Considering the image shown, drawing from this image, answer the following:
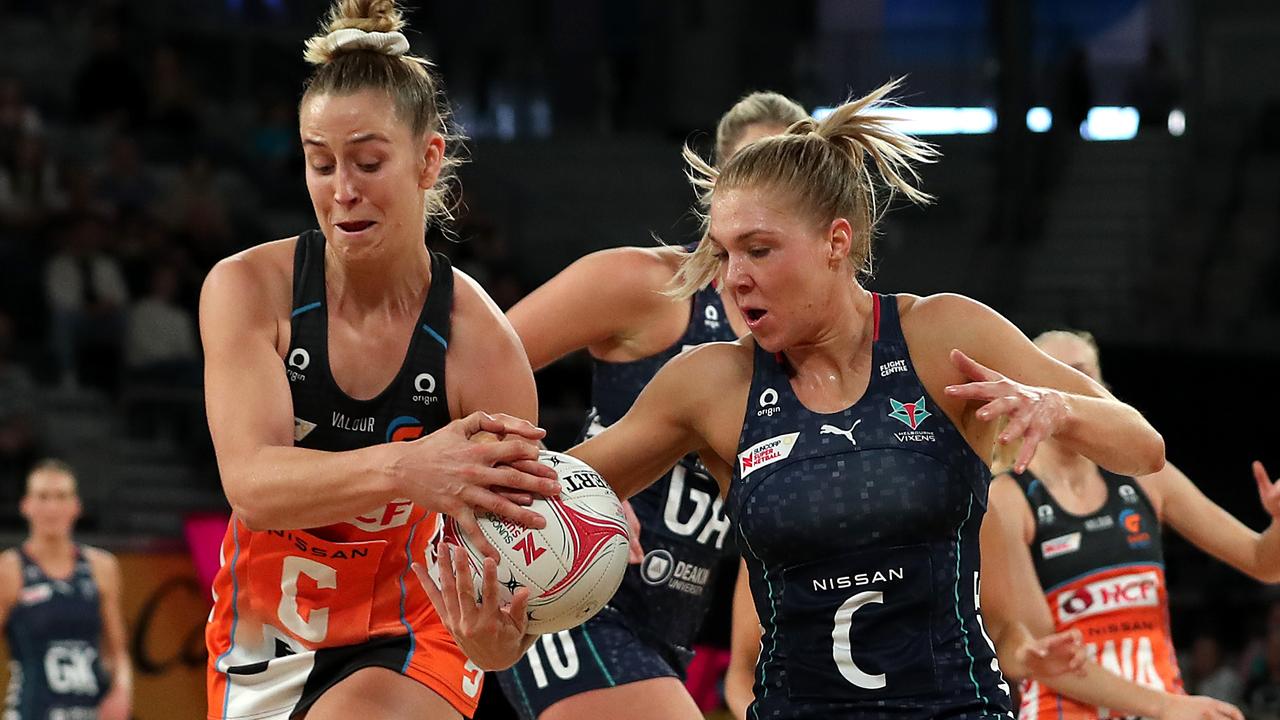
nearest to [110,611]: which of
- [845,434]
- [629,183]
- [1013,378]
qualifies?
[845,434]

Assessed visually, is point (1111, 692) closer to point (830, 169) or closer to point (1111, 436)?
point (1111, 436)

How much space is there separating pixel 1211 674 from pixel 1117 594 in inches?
170

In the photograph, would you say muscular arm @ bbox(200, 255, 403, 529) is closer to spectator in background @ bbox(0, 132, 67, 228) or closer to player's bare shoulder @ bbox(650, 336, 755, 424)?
player's bare shoulder @ bbox(650, 336, 755, 424)

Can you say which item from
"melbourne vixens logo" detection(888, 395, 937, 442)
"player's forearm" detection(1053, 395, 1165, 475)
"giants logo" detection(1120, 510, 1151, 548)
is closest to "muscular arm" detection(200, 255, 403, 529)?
"melbourne vixens logo" detection(888, 395, 937, 442)

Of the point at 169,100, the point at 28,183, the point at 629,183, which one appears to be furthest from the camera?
the point at 629,183

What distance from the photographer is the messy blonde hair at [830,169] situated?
317 centimetres

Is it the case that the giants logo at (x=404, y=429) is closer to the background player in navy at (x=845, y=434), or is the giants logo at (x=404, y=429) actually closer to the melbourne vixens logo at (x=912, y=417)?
the background player in navy at (x=845, y=434)

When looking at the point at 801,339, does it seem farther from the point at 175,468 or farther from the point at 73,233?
the point at 73,233

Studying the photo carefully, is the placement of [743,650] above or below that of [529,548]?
below

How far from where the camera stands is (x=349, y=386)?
132 inches

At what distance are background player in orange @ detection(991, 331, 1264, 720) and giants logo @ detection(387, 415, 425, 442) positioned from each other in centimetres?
221

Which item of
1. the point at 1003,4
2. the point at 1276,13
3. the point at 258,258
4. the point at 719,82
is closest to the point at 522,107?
the point at 719,82

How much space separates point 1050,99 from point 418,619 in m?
14.0

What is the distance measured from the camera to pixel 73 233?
1109cm
